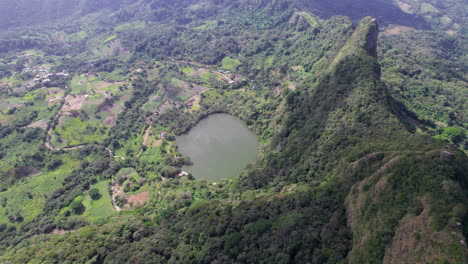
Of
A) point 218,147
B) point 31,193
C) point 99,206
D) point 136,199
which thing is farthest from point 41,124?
point 218,147

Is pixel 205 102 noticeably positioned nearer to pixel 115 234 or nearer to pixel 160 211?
pixel 160 211

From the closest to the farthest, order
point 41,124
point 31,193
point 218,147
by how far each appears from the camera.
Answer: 1. point 31,193
2. point 218,147
3. point 41,124

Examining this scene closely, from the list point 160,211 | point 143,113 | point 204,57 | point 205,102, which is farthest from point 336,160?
point 204,57

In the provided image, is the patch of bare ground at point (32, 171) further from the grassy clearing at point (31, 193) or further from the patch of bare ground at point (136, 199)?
the patch of bare ground at point (136, 199)

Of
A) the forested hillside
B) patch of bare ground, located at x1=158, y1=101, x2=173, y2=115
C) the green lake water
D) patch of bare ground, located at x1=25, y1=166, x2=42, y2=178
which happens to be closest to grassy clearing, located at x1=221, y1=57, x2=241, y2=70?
the forested hillside

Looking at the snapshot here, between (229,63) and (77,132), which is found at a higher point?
(229,63)

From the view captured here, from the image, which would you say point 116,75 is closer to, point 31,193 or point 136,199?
point 31,193

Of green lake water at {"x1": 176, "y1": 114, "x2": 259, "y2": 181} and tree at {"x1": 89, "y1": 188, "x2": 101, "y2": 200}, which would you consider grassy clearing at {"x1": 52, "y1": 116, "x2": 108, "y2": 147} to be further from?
green lake water at {"x1": 176, "y1": 114, "x2": 259, "y2": 181}
